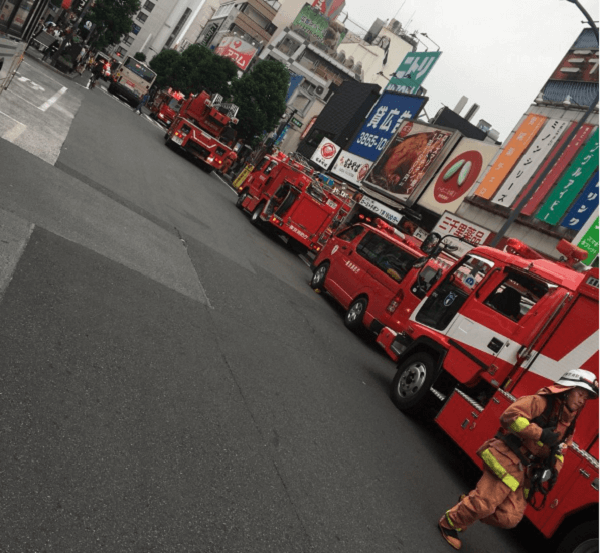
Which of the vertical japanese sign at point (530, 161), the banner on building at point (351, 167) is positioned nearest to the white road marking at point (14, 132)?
A: the vertical japanese sign at point (530, 161)

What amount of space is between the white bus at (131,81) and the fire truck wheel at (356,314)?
128 feet

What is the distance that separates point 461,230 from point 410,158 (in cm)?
832

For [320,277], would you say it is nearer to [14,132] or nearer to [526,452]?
[14,132]

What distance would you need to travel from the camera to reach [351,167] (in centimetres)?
3788

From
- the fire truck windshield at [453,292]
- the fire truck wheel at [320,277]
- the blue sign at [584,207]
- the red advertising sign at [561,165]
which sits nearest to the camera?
the fire truck windshield at [453,292]

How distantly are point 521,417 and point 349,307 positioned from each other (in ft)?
27.5

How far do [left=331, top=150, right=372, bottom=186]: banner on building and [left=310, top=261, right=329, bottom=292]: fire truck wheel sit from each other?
66.5 feet

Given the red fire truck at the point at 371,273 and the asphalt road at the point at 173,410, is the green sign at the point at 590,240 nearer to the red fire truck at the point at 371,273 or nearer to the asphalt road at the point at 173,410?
the red fire truck at the point at 371,273

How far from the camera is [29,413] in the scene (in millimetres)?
3947

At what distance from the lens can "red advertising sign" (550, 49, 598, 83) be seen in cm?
2112

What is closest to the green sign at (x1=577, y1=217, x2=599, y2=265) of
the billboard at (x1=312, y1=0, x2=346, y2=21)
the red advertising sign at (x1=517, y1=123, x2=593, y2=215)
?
the red advertising sign at (x1=517, y1=123, x2=593, y2=215)

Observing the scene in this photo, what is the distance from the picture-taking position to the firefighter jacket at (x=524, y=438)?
514 cm

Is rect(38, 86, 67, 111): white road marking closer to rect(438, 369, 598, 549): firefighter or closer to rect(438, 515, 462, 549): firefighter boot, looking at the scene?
rect(438, 515, 462, 549): firefighter boot

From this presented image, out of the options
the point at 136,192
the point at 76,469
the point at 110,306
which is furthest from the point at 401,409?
the point at 136,192
